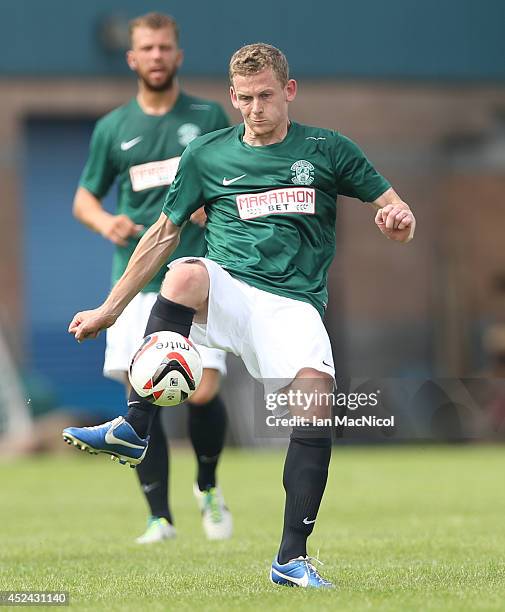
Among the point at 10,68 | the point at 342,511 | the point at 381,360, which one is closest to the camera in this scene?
the point at 342,511

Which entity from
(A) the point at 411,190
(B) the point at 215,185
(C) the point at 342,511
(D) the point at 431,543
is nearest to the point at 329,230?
(B) the point at 215,185

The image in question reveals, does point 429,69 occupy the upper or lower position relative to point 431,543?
upper

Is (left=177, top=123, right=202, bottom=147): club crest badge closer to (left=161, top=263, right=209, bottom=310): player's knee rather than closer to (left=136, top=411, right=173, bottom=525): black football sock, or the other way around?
(left=136, top=411, right=173, bottom=525): black football sock

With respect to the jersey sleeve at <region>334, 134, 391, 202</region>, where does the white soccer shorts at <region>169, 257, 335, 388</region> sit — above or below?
below

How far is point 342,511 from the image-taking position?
32.5 ft

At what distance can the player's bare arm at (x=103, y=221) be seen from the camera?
7574 mm

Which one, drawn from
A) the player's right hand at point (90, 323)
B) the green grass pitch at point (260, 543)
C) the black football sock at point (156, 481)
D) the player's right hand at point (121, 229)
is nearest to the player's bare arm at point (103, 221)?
the player's right hand at point (121, 229)

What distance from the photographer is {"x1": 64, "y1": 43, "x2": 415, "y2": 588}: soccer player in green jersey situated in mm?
A: 5602

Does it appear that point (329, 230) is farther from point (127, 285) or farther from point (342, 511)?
point (342, 511)

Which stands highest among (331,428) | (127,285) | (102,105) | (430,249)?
(102,105)

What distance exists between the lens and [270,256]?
581 centimetres

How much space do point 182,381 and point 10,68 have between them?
1632cm

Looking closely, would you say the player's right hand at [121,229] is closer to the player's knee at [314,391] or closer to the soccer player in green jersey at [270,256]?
the soccer player in green jersey at [270,256]
